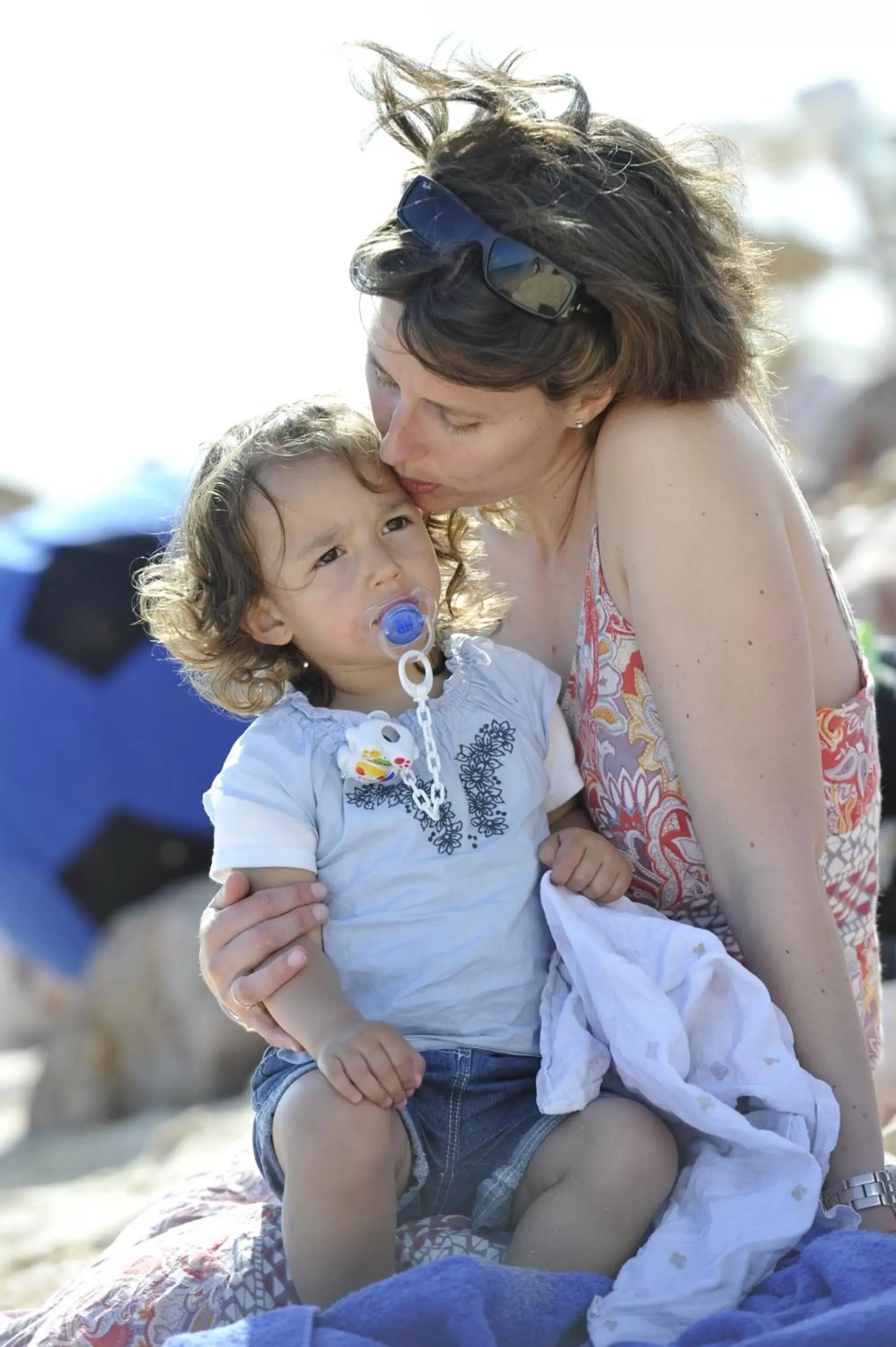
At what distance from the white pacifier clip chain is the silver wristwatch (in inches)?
27.9

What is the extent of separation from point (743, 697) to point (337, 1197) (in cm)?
84

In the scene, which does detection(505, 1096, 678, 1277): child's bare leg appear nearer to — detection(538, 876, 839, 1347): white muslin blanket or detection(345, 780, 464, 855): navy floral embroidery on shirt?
detection(538, 876, 839, 1347): white muslin blanket

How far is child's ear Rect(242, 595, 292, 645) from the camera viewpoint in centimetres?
217

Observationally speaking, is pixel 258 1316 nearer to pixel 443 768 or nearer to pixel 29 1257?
pixel 443 768

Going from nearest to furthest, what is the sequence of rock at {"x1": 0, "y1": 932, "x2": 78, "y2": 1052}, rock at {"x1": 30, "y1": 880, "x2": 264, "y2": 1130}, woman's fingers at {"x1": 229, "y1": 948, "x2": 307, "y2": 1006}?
woman's fingers at {"x1": 229, "y1": 948, "x2": 307, "y2": 1006}
rock at {"x1": 30, "y1": 880, "x2": 264, "y2": 1130}
rock at {"x1": 0, "y1": 932, "x2": 78, "y2": 1052}

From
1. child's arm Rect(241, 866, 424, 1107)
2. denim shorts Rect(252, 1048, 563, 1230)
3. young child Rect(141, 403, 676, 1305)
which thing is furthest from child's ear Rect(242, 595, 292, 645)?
denim shorts Rect(252, 1048, 563, 1230)

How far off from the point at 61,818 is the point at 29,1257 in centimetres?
154

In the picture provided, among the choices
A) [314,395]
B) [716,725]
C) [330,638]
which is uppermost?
[314,395]

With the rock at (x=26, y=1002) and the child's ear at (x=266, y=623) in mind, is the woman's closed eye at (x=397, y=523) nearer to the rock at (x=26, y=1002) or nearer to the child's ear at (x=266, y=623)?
the child's ear at (x=266, y=623)

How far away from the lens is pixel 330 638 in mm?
2113

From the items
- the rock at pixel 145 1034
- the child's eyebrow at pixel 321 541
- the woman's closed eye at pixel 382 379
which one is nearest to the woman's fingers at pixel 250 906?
the child's eyebrow at pixel 321 541

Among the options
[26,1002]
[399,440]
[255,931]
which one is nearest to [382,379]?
[399,440]

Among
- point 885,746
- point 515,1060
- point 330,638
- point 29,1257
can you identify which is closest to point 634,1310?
point 515,1060

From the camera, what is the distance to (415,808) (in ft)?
6.63
